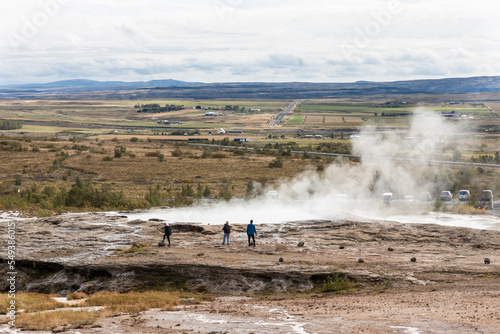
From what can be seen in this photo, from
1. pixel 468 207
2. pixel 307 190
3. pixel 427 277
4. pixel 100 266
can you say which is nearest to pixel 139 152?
pixel 307 190

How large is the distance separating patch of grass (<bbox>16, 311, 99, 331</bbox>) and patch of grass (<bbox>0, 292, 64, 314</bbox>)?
1409 millimetres

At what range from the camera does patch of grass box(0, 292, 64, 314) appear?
882 inches

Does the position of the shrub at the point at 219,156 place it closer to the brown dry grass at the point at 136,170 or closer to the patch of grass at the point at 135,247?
the brown dry grass at the point at 136,170

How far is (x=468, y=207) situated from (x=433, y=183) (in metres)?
17.4

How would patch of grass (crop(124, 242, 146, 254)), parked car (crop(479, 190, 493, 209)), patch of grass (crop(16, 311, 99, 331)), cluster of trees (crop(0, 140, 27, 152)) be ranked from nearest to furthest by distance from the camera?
1. patch of grass (crop(16, 311, 99, 331))
2. patch of grass (crop(124, 242, 146, 254))
3. parked car (crop(479, 190, 493, 209))
4. cluster of trees (crop(0, 140, 27, 152))

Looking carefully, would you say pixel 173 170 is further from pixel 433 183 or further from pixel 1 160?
pixel 433 183

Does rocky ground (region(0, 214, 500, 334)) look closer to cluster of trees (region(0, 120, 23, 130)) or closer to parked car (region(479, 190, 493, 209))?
parked car (region(479, 190, 493, 209))

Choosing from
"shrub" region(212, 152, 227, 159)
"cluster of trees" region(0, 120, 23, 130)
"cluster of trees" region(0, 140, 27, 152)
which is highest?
"cluster of trees" region(0, 120, 23, 130)

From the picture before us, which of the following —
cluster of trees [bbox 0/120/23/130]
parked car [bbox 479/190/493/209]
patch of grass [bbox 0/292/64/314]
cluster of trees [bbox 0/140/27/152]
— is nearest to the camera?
patch of grass [bbox 0/292/64/314]

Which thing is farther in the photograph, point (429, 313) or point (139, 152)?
point (139, 152)

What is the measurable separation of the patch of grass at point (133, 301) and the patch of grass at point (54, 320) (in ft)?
3.54

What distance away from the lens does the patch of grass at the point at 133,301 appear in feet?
71.9

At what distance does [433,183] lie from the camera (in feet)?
218

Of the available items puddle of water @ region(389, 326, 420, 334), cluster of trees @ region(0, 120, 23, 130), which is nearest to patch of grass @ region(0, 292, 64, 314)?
puddle of water @ region(389, 326, 420, 334)
